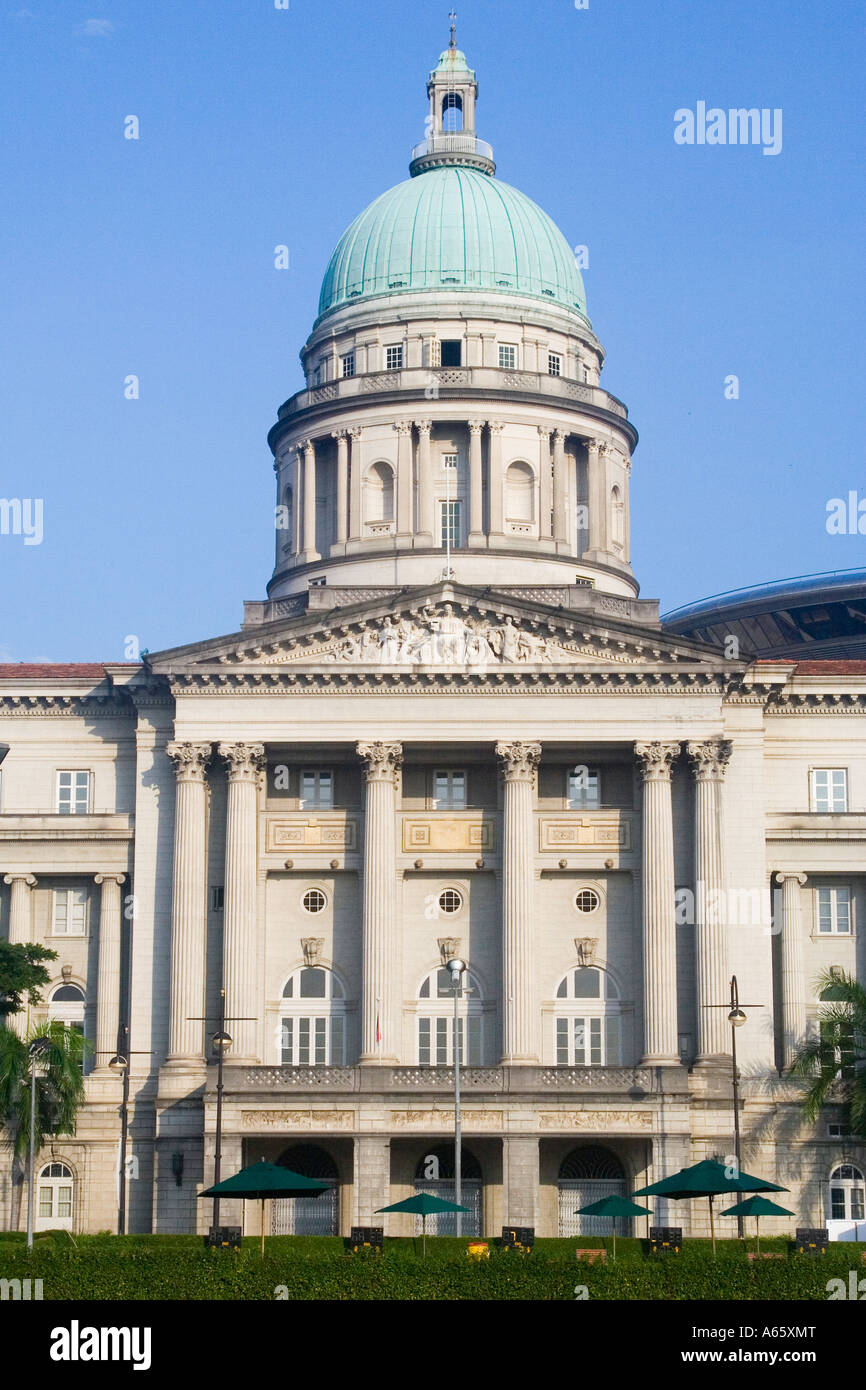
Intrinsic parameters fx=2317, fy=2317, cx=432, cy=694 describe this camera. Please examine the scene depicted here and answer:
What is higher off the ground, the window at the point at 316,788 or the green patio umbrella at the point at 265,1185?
the window at the point at 316,788

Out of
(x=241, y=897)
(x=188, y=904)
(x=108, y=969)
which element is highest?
(x=241, y=897)

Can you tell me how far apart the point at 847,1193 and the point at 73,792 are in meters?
30.2

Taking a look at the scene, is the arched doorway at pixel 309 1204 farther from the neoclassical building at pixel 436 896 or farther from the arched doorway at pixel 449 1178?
the arched doorway at pixel 449 1178

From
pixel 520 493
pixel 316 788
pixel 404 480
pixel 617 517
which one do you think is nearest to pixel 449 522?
pixel 404 480

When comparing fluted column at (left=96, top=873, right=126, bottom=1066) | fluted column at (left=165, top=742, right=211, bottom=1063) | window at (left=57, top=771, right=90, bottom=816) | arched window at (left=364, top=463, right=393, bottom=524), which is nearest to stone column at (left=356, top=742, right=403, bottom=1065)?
fluted column at (left=165, top=742, right=211, bottom=1063)

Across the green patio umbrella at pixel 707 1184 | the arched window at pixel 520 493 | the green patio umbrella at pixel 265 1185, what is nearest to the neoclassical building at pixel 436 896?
the arched window at pixel 520 493

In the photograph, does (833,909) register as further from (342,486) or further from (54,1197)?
(54,1197)

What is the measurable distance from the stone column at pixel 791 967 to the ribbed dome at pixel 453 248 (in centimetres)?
3191

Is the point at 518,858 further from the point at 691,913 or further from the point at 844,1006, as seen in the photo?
the point at 844,1006

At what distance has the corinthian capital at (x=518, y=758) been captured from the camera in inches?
3068

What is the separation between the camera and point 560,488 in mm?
95312
